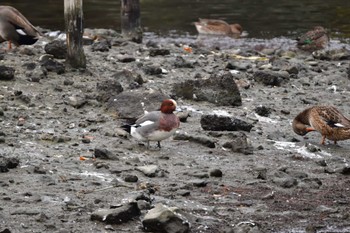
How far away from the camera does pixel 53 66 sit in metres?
12.8

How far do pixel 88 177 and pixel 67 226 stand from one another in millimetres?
1447

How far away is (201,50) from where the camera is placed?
691 inches

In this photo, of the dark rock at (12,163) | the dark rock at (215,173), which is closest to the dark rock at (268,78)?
the dark rock at (215,173)

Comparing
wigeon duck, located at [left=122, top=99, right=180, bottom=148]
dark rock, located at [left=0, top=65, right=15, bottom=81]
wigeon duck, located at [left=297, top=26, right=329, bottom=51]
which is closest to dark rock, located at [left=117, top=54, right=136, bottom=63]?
dark rock, located at [left=0, top=65, right=15, bottom=81]

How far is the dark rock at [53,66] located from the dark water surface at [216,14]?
8784 millimetres

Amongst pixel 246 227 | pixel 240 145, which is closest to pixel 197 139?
pixel 240 145

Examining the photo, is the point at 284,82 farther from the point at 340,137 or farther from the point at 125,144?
the point at 125,144

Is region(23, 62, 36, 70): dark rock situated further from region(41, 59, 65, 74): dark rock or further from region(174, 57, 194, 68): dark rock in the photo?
region(174, 57, 194, 68): dark rock

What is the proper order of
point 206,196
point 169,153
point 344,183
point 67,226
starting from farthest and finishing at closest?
point 169,153 → point 344,183 → point 206,196 → point 67,226

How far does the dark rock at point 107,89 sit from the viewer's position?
38.1ft

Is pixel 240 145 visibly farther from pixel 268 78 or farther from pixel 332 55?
pixel 332 55

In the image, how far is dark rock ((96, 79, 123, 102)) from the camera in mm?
11611

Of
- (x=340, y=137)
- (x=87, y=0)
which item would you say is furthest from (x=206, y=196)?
(x=87, y=0)

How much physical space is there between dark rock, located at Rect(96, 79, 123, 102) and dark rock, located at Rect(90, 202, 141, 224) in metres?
4.31
